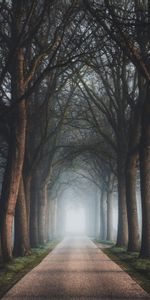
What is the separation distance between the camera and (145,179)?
22500 millimetres

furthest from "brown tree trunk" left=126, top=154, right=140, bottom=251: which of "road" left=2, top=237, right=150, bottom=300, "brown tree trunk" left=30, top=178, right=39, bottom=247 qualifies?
"road" left=2, top=237, right=150, bottom=300

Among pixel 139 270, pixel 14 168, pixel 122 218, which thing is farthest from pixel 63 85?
pixel 139 270

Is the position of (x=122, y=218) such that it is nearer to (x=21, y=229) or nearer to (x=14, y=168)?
(x=21, y=229)

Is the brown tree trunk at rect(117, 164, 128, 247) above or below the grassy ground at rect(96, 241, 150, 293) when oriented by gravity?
above

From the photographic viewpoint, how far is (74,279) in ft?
46.8

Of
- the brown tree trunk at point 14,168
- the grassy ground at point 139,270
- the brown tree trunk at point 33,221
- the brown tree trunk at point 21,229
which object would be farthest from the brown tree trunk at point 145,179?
the brown tree trunk at point 33,221

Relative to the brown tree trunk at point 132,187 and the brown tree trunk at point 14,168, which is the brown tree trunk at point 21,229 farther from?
the brown tree trunk at point 132,187

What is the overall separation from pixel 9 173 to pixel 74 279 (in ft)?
23.5

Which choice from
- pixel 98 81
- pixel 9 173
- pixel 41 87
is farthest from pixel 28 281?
pixel 98 81

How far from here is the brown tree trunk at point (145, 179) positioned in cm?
2120

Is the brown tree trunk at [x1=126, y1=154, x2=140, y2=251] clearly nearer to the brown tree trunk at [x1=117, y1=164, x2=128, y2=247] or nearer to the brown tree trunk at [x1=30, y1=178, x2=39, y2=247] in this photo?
the brown tree trunk at [x1=117, y1=164, x2=128, y2=247]

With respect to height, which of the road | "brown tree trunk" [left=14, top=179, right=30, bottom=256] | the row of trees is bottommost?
the road

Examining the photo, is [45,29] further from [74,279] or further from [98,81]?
[74,279]

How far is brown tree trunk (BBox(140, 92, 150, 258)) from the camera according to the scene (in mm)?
21203
